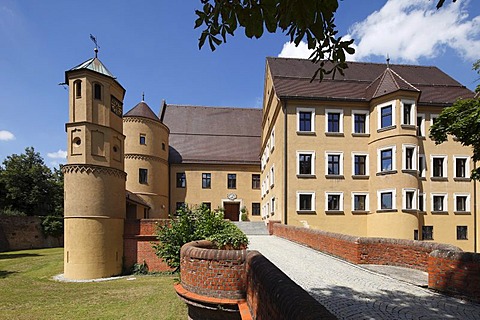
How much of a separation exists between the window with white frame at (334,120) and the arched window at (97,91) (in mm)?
16662

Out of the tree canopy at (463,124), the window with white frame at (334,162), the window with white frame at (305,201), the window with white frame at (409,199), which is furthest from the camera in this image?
the window with white frame at (334,162)

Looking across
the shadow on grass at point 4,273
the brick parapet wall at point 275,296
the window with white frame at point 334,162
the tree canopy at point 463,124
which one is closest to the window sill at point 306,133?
the window with white frame at point 334,162

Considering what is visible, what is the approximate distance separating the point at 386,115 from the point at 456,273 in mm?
18553

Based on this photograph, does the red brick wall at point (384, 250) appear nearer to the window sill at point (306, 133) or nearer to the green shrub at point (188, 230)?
the green shrub at point (188, 230)

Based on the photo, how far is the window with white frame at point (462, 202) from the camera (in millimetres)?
23969

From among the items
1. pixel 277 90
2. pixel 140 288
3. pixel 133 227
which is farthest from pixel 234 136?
pixel 140 288

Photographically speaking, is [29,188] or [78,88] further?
[29,188]

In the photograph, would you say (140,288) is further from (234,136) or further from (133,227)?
(234,136)

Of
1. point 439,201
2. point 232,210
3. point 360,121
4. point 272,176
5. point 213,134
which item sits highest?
point 213,134

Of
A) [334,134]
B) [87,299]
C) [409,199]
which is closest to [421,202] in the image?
[409,199]

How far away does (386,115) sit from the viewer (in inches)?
904

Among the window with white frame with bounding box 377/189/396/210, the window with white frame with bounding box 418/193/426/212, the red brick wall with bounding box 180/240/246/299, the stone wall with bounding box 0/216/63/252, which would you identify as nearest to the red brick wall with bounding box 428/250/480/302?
the red brick wall with bounding box 180/240/246/299

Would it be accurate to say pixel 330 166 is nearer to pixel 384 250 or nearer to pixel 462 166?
pixel 462 166

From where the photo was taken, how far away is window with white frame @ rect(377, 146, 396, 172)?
73.0 feet
